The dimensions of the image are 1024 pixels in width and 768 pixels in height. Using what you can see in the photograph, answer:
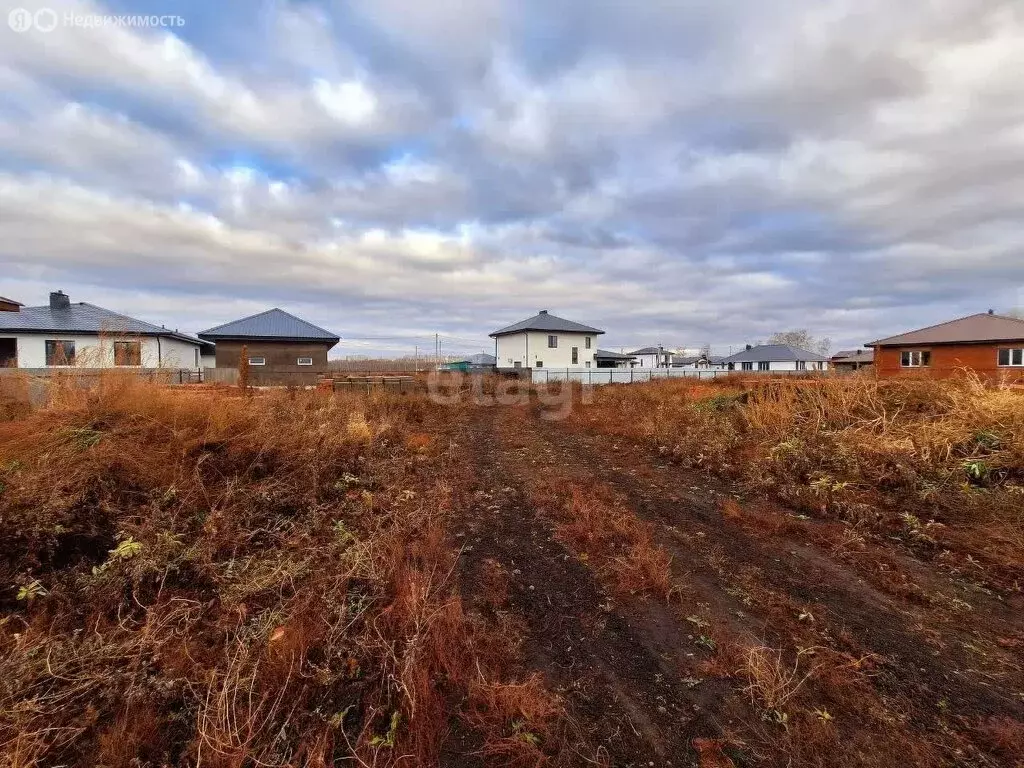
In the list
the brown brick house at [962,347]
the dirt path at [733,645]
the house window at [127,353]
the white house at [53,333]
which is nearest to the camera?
the dirt path at [733,645]

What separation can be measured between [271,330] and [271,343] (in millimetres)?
854

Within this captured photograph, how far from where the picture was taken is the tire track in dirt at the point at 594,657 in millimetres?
2055

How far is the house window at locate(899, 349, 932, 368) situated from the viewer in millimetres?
24688

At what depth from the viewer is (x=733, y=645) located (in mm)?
2646

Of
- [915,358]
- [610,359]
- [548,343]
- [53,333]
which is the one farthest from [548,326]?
[53,333]

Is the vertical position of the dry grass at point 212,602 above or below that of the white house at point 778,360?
below

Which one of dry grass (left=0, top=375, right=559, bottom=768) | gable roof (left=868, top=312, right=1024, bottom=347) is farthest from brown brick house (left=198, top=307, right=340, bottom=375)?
gable roof (left=868, top=312, right=1024, bottom=347)

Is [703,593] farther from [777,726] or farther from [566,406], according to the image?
[566,406]

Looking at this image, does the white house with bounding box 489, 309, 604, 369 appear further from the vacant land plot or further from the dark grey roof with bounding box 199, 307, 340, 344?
the vacant land plot

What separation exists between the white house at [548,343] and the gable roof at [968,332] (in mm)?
18930

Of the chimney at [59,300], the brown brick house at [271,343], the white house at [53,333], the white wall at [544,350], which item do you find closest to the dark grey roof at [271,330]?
the brown brick house at [271,343]

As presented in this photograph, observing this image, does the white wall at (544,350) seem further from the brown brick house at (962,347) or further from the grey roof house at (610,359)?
the brown brick house at (962,347)

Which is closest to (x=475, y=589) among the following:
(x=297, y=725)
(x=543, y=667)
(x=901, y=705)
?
(x=543, y=667)

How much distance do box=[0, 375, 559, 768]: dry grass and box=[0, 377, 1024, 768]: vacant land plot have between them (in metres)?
0.02
